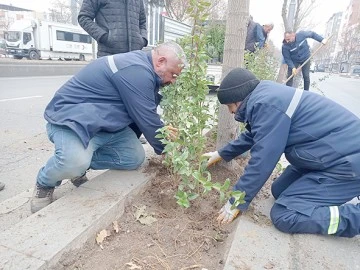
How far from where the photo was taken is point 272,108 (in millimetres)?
2006

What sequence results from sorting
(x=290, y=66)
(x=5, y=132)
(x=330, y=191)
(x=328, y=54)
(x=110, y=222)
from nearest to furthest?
(x=110, y=222)
(x=330, y=191)
(x=5, y=132)
(x=290, y=66)
(x=328, y=54)

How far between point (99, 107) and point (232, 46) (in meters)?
1.30

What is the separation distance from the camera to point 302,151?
2160 millimetres

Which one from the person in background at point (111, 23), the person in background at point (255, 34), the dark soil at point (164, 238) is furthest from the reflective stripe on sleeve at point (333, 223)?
the person in background at point (255, 34)

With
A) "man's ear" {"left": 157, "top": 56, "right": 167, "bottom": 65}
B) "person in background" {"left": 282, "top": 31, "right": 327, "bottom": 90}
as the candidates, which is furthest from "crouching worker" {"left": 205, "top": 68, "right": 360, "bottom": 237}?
"person in background" {"left": 282, "top": 31, "right": 327, "bottom": 90}

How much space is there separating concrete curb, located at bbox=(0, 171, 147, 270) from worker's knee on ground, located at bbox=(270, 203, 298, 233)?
97cm

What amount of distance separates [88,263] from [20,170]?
1978mm

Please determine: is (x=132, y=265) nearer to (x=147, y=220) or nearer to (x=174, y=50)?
(x=147, y=220)

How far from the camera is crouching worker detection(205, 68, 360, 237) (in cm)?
202

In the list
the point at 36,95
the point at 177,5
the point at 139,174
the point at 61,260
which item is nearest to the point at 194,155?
the point at 139,174

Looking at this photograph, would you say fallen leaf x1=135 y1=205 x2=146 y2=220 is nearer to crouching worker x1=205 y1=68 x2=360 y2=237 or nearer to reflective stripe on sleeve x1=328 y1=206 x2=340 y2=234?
crouching worker x1=205 y1=68 x2=360 y2=237

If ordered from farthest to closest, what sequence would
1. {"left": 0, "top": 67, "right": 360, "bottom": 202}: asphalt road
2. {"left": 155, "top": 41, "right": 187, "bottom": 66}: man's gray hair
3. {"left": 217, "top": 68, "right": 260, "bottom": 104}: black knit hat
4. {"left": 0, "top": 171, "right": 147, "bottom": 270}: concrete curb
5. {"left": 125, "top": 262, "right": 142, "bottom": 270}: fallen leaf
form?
{"left": 0, "top": 67, "right": 360, "bottom": 202}: asphalt road → {"left": 155, "top": 41, "right": 187, "bottom": 66}: man's gray hair → {"left": 217, "top": 68, "right": 260, "bottom": 104}: black knit hat → {"left": 125, "top": 262, "right": 142, "bottom": 270}: fallen leaf → {"left": 0, "top": 171, "right": 147, "bottom": 270}: concrete curb

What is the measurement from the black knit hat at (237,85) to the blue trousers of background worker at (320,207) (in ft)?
2.40

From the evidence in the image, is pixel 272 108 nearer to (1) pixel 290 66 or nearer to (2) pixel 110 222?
(2) pixel 110 222
